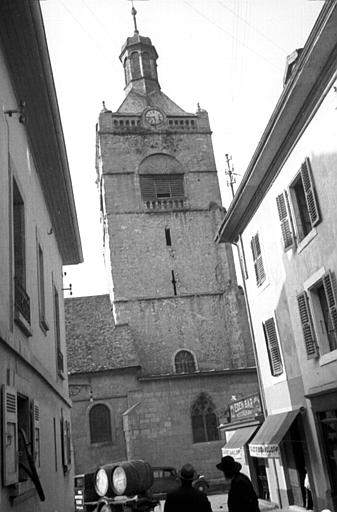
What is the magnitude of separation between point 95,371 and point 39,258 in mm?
21155

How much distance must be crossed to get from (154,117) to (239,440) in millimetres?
28924

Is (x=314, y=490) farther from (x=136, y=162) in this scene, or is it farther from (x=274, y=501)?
(x=136, y=162)

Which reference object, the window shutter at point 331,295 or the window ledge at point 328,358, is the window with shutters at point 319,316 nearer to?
the window shutter at point 331,295

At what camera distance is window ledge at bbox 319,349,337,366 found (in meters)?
12.0

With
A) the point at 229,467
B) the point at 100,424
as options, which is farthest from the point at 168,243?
the point at 229,467

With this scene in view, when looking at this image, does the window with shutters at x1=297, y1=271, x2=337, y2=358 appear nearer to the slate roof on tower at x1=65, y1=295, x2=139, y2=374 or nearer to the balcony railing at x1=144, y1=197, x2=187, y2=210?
the slate roof on tower at x1=65, y1=295, x2=139, y2=374

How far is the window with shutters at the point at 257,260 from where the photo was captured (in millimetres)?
17109

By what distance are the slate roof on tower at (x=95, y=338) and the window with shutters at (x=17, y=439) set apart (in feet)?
77.6

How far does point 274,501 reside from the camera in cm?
1675

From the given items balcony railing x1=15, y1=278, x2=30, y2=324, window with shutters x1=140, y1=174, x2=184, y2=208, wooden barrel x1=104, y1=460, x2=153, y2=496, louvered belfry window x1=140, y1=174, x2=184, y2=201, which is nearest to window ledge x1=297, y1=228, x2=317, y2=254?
balcony railing x1=15, y1=278, x2=30, y2=324

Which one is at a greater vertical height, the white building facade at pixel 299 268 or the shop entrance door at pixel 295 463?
the white building facade at pixel 299 268

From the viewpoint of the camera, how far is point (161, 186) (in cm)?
4028

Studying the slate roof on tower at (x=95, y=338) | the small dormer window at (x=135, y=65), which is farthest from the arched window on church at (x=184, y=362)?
the small dormer window at (x=135, y=65)

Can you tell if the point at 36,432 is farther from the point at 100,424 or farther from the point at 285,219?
the point at 100,424
